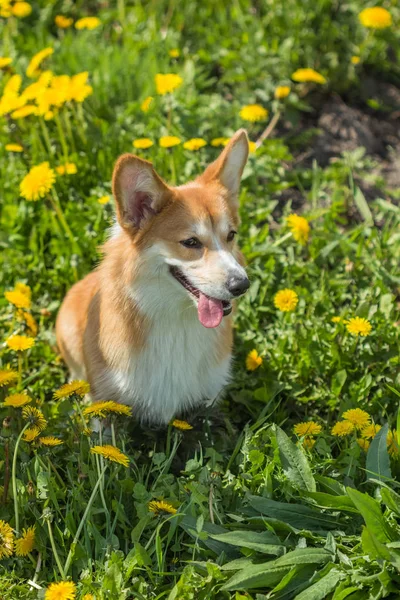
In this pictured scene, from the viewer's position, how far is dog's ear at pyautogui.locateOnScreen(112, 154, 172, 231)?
9.71 ft

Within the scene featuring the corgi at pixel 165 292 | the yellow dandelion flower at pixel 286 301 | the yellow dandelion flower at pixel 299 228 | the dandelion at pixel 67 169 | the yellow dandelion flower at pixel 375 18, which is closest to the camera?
the corgi at pixel 165 292

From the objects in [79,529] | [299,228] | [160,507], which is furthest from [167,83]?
[79,529]

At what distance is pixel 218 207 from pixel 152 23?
3.16 metres

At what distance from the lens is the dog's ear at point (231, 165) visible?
10.9 feet

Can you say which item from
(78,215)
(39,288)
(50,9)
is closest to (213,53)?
(50,9)

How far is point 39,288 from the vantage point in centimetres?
438

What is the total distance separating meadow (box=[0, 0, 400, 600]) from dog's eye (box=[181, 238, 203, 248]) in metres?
0.71

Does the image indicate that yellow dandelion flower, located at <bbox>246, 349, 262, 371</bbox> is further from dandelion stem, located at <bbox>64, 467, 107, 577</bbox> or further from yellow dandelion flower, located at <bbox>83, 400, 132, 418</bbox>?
dandelion stem, located at <bbox>64, 467, 107, 577</bbox>

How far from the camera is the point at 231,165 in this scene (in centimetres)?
341

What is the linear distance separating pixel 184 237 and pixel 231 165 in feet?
1.69

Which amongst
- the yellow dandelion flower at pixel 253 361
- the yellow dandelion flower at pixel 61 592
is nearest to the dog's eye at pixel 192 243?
the yellow dandelion flower at pixel 253 361

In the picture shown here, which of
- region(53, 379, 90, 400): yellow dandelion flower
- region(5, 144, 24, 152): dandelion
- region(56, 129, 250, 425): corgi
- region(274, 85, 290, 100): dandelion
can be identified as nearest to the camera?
region(53, 379, 90, 400): yellow dandelion flower

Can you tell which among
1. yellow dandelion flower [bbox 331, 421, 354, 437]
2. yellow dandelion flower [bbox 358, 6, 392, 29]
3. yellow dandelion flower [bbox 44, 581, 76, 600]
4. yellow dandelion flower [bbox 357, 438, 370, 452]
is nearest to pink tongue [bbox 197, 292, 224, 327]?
yellow dandelion flower [bbox 331, 421, 354, 437]

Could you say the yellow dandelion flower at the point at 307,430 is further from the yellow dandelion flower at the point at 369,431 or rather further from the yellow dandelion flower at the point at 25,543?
the yellow dandelion flower at the point at 25,543
